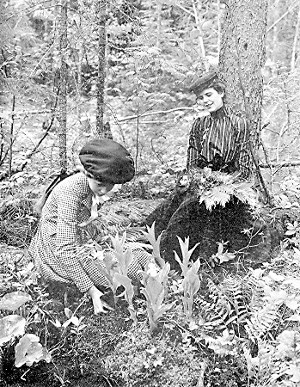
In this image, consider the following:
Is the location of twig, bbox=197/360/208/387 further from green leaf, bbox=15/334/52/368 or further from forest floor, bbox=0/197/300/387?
green leaf, bbox=15/334/52/368

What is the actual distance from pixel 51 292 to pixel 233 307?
3.83ft

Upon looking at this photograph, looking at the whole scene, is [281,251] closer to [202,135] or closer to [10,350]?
[202,135]

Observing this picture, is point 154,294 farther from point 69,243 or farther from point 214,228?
point 214,228

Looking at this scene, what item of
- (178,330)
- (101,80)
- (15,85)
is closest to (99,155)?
(178,330)

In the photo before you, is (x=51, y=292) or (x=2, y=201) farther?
(x=2, y=201)

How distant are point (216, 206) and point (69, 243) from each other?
128 cm

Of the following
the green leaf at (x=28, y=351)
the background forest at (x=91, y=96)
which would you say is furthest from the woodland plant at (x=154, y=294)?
the background forest at (x=91, y=96)

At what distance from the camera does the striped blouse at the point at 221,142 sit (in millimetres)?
3533

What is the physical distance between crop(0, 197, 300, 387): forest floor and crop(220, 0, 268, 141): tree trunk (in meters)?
1.55

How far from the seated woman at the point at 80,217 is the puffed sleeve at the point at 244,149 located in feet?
3.71

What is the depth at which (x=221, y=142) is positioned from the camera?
3.54 m

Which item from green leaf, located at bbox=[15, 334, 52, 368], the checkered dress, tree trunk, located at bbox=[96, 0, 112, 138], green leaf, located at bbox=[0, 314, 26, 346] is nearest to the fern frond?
the checkered dress

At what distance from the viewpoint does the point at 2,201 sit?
4520 mm

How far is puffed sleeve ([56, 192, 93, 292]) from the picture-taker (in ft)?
9.03
